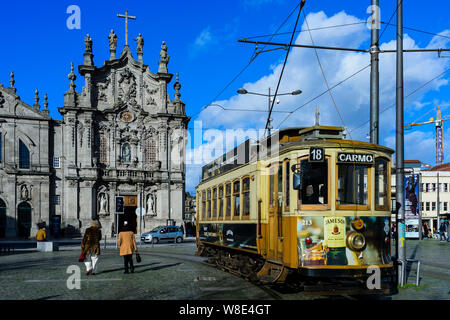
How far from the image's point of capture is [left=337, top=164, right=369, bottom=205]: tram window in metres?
10.9

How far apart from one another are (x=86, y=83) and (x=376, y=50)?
41.0 m

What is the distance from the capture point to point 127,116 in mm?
51625

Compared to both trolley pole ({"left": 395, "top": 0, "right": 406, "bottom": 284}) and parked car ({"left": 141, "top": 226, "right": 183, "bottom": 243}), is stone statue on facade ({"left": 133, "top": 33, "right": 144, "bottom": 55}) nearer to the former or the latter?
parked car ({"left": 141, "top": 226, "right": 183, "bottom": 243})

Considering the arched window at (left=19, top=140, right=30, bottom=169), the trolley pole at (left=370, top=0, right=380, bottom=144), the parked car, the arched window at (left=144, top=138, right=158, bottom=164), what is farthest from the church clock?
the trolley pole at (left=370, top=0, right=380, bottom=144)

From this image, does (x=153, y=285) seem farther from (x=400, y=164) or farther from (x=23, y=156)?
(x=23, y=156)

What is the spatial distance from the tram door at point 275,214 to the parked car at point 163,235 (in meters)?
29.2

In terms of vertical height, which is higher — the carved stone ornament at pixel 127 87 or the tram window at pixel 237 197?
the carved stone ornament at pixel 127 87

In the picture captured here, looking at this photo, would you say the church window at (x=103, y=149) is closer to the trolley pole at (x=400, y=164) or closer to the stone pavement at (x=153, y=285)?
the stone pavement at (x=153, y=285)

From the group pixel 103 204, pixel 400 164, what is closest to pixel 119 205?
pixel 400 164

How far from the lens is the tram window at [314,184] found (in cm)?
1086

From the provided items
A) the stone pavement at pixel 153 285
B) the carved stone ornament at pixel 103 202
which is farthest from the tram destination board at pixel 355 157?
the carved stone ornament at pixel 103 202

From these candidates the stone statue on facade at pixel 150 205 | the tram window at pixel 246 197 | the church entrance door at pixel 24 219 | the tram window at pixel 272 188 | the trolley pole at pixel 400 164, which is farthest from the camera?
the stone statue on facade at pixel 150 205

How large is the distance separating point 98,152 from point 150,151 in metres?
5.30
